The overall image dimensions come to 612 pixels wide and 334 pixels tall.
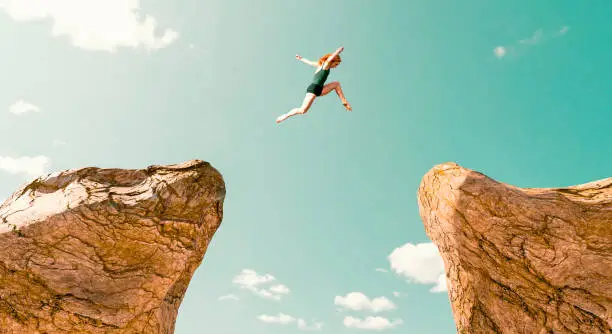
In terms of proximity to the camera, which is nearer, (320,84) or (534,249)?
(534,249)

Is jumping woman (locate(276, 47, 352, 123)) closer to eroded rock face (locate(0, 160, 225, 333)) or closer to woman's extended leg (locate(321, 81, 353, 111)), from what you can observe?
woman's extended leg (locate(321, 81, 353, 111))

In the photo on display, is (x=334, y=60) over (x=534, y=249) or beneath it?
over

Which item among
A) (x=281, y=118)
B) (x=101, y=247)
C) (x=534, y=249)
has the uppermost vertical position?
(x=281, y=118)

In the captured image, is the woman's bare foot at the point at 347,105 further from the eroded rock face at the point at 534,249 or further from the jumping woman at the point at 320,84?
the eroded rock face at the point at 534,249

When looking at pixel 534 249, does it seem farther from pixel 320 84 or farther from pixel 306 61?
pixel 306 61

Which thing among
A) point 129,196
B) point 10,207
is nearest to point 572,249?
point 129,196

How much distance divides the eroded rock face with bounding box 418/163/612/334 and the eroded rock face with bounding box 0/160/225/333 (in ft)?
27.6

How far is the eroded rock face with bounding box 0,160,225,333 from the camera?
11133 mm

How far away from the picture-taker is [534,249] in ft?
36.0

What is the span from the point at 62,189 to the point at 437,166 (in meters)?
12.4

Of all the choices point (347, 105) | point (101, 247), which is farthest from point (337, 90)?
point (101, 247)

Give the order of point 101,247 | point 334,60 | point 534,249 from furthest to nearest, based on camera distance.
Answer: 1. point 334,60
2. point 101,247
3. point 534,249

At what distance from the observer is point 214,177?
13.8 m

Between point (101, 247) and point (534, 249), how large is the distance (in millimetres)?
12810
